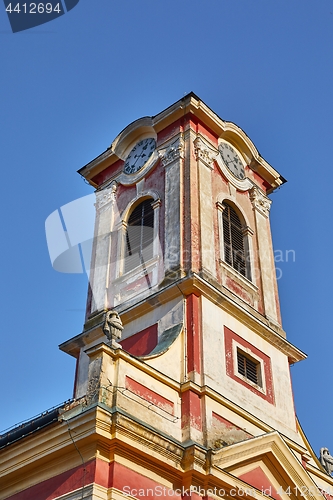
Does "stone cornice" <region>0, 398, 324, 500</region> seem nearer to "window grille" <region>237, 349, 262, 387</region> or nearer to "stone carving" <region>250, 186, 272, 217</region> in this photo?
"window grille" <region>237, 349, 262, 387</region>

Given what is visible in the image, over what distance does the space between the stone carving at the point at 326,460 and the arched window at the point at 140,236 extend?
7094 millimetres

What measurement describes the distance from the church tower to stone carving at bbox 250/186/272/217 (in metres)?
0.05

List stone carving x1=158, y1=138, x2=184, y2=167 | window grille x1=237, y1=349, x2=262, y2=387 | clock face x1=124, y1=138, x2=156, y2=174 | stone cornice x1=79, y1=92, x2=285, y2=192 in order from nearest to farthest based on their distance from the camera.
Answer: window grille x1=237, y1=349, x2=262, y2=387, stone carving x1=158, y1=138, x2=184, y2=167, stone cornice x1=79, y1=92, x2=285, y2=192, clock face x1=124, y1=138, x2=156, y2=174

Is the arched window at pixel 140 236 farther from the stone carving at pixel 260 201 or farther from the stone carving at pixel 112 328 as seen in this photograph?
the stone carving at pixel 112 328

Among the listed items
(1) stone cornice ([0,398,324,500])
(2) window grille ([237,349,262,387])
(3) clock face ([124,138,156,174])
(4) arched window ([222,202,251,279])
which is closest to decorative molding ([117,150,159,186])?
(3) clock face ([124,138,156,174])

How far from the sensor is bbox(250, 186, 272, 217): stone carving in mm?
23125

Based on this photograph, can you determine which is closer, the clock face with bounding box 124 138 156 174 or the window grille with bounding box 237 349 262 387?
the window grille with bounding box 237 349 262 387

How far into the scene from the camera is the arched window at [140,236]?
20.5 m

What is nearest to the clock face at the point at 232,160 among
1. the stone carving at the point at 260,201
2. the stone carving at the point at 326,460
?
the stone carving at the point at 260,201

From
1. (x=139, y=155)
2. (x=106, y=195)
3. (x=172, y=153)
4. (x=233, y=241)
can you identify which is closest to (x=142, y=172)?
(x=139, y=155)

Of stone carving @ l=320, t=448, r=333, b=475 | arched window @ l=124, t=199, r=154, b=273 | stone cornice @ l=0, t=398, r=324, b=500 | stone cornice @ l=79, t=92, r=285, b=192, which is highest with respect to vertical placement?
stone cornice @ l=79, t=92, r=285, b=192

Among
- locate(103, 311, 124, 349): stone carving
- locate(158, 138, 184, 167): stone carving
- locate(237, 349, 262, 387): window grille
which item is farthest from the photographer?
locate(158, 138, 184, 167): stone carving

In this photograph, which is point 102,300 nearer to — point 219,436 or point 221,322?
point 221,322

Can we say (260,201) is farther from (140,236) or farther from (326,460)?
(326,460)
